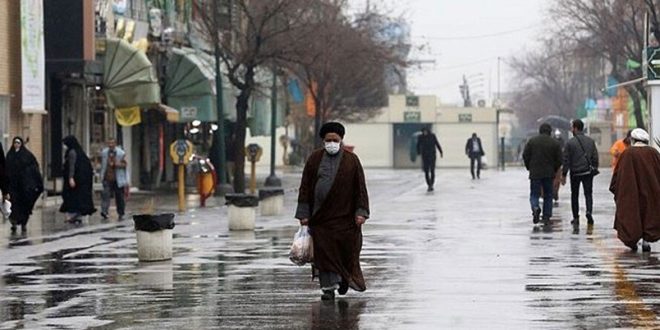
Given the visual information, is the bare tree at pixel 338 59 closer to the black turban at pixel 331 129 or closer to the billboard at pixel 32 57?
the billboard at pixel 32 57

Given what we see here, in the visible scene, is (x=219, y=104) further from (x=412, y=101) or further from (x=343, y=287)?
(x=412, y=101)

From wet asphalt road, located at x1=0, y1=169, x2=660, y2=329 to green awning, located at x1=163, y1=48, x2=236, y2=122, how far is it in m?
18.7

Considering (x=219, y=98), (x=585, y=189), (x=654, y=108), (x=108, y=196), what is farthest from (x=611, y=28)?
(x=585, y=189)

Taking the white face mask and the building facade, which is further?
the building facade

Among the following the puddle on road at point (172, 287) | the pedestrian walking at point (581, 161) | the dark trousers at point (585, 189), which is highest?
the pedestrian walking at point (581, 161)

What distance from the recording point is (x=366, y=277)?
17188mm

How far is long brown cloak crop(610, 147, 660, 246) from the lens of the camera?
19.7 meters

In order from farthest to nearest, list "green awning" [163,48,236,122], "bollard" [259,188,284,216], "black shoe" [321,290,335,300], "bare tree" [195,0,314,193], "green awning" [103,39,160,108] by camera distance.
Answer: "green awning" [163,48,236,122] → "bare tree" [195,0,314,193] → "green awning" [103,39,160,108] → "bollard" [259,188,284,216] → "black shoe" [321,290,335,300]

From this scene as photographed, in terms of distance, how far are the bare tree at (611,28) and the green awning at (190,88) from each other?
20.1m

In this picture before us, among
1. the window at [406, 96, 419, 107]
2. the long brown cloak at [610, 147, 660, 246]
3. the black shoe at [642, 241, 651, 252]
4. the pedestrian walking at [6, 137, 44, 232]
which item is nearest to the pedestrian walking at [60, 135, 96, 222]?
the pedestrian walking at [6, 137, 44, 232]

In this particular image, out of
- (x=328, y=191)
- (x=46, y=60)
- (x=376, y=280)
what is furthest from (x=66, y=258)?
(x=46, y=60)

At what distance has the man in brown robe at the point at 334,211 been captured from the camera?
1480 centimetres

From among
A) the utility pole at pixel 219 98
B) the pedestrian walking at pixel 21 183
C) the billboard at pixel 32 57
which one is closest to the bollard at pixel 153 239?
the pedestrian walking at pixel 21 183

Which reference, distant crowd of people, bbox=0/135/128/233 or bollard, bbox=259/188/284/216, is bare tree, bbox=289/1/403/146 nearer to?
bollard, bbox=259/188/284/216
